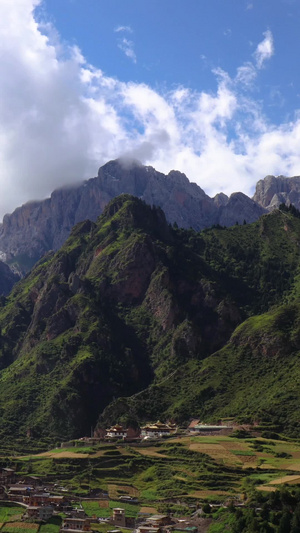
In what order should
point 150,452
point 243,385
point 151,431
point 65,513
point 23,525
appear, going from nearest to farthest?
1. point 23,525
2. point 65,513
3. point 150,452
4. point 151,431
5. point 243,385

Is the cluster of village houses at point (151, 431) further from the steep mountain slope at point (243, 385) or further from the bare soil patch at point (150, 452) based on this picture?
the bare soil patch at point (150, 452)

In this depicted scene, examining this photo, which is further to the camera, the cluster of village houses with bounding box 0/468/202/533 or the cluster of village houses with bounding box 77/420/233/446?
the cluster of village houses with bounding box 77/420/233/446

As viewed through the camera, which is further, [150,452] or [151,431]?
[151,431]

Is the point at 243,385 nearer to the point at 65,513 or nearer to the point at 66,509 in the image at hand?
the point at 66,509

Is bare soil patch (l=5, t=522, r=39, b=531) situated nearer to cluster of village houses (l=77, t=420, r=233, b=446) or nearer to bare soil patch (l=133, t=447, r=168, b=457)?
bare soil patch (l=133, t=447, r=168, b=457)

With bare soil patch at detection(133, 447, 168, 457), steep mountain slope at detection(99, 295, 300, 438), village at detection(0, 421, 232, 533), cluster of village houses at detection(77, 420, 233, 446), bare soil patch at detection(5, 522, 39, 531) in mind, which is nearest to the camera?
bare soil patch at detection(5, 522, 39, 531)

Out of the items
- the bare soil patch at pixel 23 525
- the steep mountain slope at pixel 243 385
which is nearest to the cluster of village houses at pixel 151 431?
the steep mountain slope at pixel 243 385

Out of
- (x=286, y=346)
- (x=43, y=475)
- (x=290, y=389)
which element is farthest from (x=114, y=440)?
(x=286, y=346)

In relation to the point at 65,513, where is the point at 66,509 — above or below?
above

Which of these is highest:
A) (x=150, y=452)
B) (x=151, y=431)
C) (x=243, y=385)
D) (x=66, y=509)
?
(x=243, y=385)

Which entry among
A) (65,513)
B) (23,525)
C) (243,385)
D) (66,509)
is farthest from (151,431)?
(23,525)

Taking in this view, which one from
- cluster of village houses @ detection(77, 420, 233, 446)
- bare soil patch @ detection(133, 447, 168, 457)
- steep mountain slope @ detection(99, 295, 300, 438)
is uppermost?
steep mountain slope @ detection(99, 295, 300, 438)

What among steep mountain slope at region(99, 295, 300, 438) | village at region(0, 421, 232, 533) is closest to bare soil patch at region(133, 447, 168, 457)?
village at region(0, 421, 232, 533)

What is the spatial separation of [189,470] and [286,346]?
5368 cm
